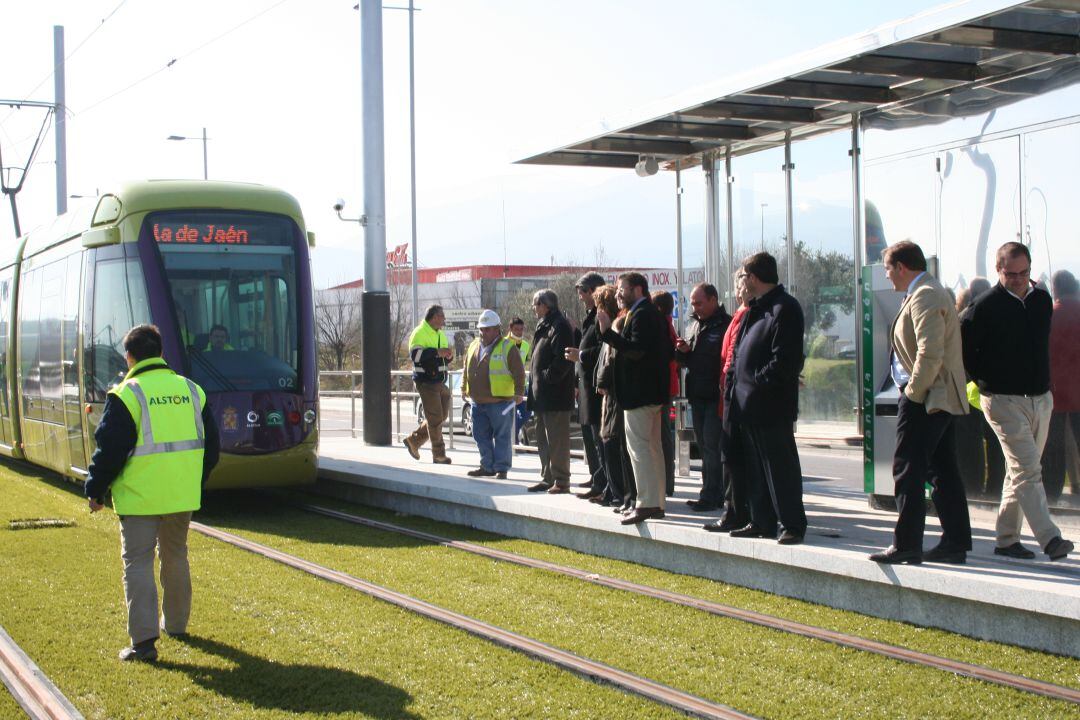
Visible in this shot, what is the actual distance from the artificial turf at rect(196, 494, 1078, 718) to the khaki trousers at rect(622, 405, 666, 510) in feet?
1.82

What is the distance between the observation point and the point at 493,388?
12953 mm

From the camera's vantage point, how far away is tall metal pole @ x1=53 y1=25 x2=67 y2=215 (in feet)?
97.0

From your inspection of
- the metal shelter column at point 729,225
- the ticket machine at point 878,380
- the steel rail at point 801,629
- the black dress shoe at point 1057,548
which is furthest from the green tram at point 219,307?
the black dress shoe at point 1057,548

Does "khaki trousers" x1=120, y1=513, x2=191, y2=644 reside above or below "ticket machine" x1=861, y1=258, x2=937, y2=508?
below

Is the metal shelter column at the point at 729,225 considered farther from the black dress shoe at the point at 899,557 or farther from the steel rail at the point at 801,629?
the black dress shoe at the point at 899,557

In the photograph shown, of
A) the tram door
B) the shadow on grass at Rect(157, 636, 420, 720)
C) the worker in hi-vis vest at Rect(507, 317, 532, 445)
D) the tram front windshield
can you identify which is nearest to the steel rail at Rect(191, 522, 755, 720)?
the shadow on grass at Rect(157, 636, 420, 720)

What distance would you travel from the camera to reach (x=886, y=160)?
1044 cm

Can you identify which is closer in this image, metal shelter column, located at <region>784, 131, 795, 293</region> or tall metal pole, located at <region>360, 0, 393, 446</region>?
metal shelter column, located at <region>784, 131, 795, 293</region>

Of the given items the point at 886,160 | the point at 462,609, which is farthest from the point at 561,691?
the point at 886,160

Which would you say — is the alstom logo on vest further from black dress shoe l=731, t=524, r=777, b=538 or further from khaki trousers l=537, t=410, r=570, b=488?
khaki trousers l=537, t=410, r=570, b=488

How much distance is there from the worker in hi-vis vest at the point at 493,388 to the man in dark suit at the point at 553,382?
3.67ft

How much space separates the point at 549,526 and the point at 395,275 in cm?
5395

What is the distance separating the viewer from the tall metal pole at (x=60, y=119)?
97.0 ft

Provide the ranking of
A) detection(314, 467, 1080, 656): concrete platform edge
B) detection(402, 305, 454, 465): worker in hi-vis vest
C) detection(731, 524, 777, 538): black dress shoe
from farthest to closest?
detection(402, 305, 454, 465): worker in hi-vis vest → detection(731, 524, 777, 538): black dress shoe → detection(314, 467, 1080, 656): concrete platform edge
